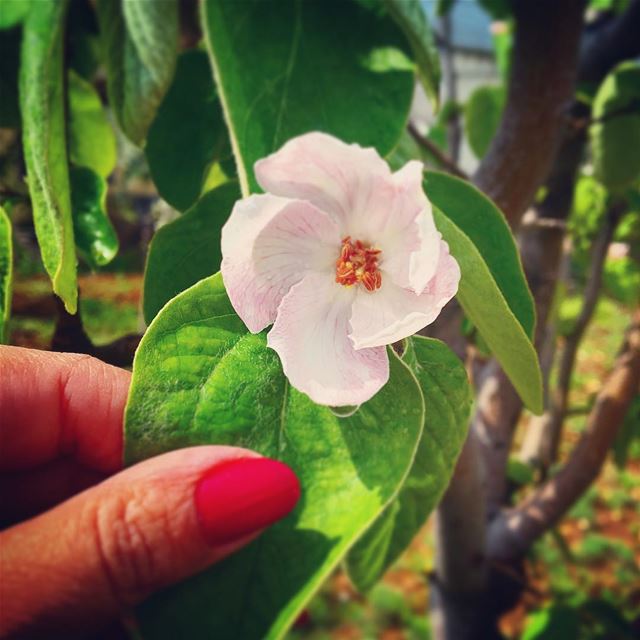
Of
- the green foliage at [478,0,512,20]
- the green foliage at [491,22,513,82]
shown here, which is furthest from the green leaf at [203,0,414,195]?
the green foliage at [491,22,513,82]

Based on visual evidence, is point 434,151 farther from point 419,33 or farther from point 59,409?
point 59,409

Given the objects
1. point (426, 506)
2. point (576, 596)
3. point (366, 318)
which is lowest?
point (576, 596)

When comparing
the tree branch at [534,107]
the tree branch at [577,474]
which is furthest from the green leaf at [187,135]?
the tree branch at [577,474]

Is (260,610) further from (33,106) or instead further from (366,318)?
(33,106)

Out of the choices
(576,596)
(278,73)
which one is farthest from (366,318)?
(576,596)

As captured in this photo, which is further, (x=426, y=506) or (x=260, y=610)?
(x=426, y=506)

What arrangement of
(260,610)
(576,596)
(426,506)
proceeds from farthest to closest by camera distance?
(576,596) < (426,506) < (260,610)

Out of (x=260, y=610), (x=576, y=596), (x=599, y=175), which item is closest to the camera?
(x=260, y=610)
